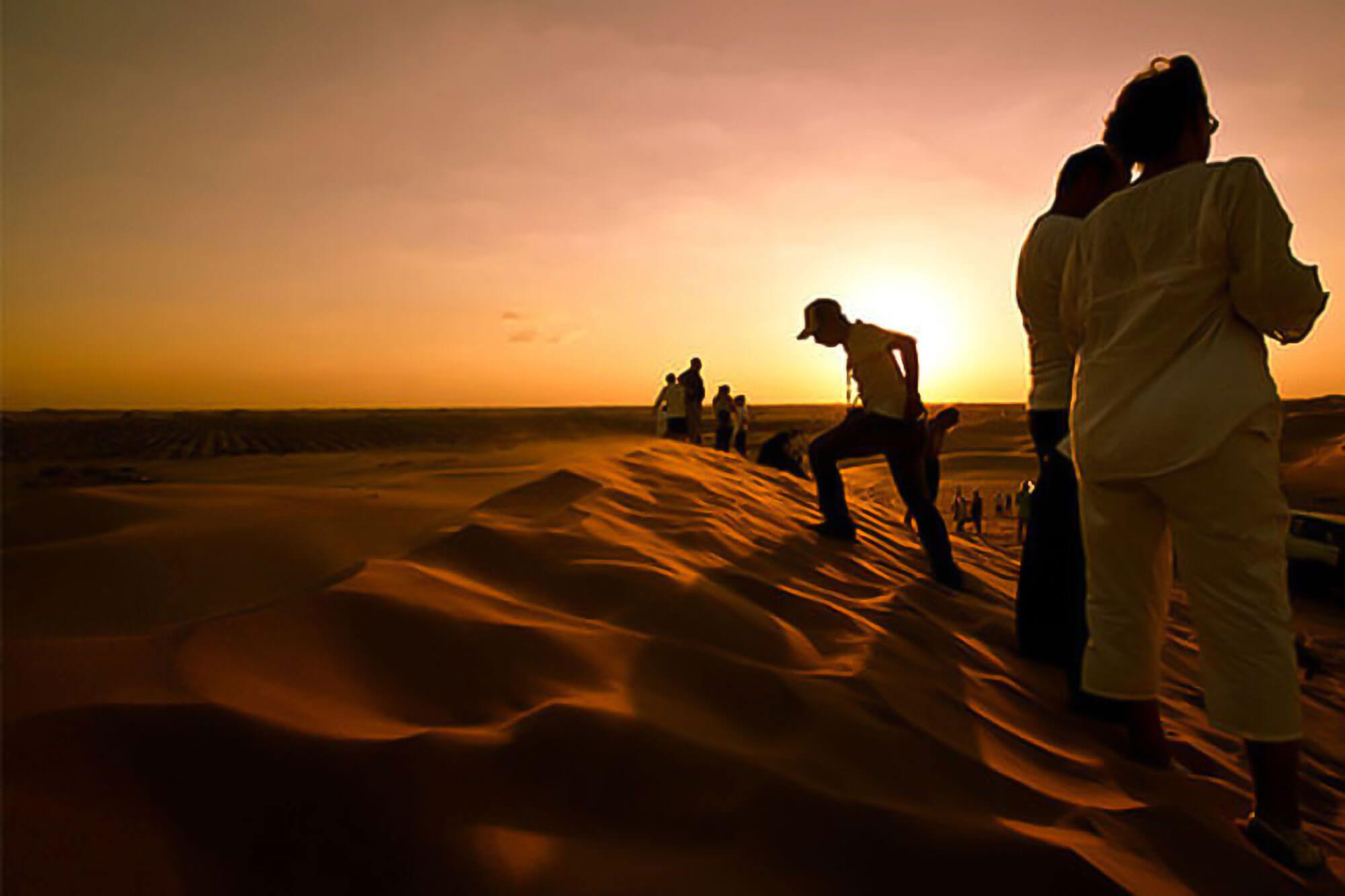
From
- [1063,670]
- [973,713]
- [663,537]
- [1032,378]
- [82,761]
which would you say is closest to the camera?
[82,761]

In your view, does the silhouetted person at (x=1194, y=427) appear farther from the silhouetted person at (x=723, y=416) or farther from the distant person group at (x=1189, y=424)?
A: the silhouetted person at (x=723, y=416)

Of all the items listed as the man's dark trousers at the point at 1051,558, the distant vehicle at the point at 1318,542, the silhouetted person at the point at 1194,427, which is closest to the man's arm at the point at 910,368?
the man's dark trousers at the point at 1051,558

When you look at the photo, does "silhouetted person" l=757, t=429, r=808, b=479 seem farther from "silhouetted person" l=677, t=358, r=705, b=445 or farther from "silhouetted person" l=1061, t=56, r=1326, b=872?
"silhouetted person" l=1061, t=56, r=1326, b=872

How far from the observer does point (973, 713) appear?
1.96m

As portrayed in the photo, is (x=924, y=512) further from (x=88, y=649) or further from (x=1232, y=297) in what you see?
(x=88, y=649)

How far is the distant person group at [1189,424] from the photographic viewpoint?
157cm

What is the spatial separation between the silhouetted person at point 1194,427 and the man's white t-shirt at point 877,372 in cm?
215

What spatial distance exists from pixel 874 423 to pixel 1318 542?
4652mm

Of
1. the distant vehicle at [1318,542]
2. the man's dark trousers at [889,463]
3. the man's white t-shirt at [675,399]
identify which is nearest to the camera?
the man's dark trousers at [889,463]

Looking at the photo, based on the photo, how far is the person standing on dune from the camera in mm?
4016

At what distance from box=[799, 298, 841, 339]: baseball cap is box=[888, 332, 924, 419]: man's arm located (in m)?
0.43

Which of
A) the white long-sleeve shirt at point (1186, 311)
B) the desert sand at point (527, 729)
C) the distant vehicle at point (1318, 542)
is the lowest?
the distant vehicle at point (1318, 542)

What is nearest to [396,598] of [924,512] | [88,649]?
[88,649]

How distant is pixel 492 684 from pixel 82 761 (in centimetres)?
70
